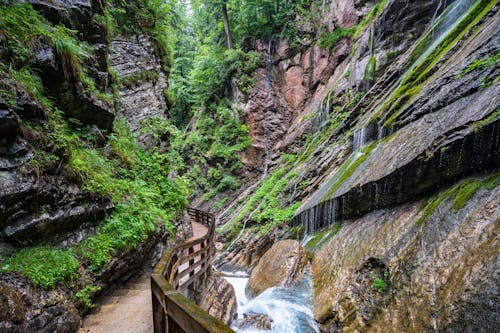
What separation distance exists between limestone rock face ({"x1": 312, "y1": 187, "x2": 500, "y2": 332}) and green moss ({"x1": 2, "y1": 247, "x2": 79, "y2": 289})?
16.5 feet

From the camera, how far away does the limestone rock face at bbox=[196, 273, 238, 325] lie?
606 cm

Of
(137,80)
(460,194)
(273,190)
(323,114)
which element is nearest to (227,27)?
(323,114)

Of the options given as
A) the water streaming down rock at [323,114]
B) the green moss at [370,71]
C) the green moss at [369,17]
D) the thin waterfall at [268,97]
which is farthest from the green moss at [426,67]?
the thin waterfall at [268,97]

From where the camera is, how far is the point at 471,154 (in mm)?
5051

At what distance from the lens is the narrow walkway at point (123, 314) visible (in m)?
3.80

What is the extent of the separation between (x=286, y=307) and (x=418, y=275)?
327 centimetres

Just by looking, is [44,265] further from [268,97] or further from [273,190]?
[268,97]

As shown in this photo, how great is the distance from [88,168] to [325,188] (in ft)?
24.7

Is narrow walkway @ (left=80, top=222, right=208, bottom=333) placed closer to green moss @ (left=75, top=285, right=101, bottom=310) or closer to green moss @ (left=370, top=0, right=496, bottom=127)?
green moss @ (left=75, top=285, right=101, bottom=310)

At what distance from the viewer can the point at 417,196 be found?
5992mm

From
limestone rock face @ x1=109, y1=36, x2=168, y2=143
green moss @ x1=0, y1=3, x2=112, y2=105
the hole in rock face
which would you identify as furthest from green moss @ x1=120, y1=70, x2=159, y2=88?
the hole in rock face

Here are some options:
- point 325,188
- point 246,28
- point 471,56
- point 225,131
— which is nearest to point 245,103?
point 225,131

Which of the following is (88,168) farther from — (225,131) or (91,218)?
(225,131)

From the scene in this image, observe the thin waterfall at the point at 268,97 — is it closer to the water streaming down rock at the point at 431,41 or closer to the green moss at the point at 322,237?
the green moss at the point at 322,237
